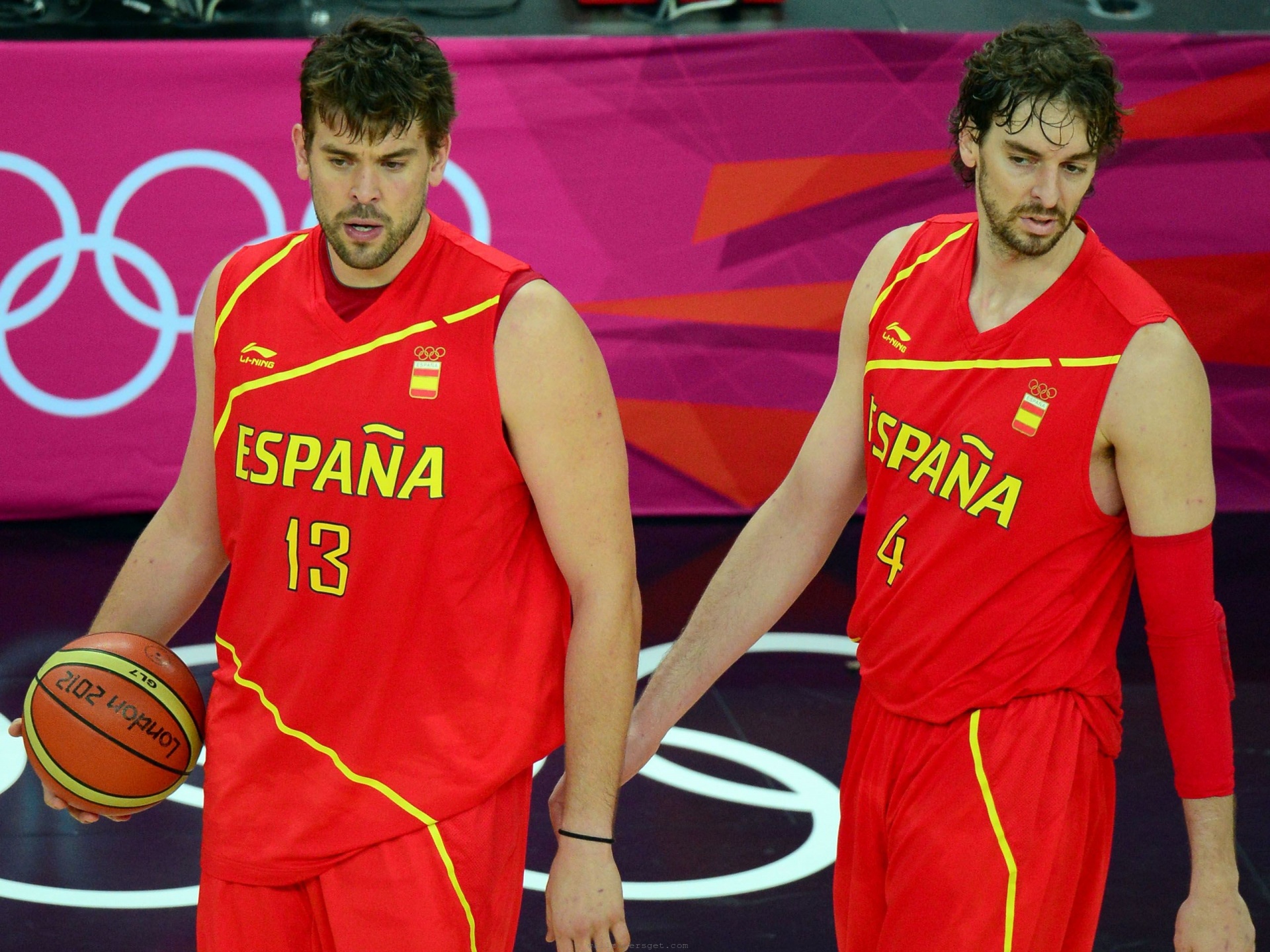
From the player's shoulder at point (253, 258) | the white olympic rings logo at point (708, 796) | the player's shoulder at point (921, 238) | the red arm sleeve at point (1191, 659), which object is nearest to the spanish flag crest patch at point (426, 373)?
the player's shoulder at point (253, 258)

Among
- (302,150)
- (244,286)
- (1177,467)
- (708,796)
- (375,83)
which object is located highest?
(375,83)

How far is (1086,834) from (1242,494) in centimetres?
539

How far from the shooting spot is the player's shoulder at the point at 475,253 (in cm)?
253

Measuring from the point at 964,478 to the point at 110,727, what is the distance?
1502mm

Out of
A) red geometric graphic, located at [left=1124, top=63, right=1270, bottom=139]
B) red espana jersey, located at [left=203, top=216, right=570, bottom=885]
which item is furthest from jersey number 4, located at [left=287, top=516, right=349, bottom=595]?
red geometric graphic, located at [left=1124, top=63, right=1270, bottom=139]

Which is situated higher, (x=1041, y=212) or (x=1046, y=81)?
(x=1046, y=81)

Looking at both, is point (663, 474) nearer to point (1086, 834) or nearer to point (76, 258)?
point (76, 258)

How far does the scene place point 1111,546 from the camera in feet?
8.91

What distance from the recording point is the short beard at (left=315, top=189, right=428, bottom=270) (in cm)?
243

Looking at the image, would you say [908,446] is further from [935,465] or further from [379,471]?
[379,471]

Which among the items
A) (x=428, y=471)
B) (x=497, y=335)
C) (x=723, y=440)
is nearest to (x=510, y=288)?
(x=497, y=335)

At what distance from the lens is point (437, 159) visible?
253 centimetres

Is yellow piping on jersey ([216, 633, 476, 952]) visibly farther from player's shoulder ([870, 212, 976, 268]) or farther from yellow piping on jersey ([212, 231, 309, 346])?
player's shoulder ([870, 212, 976, 268])

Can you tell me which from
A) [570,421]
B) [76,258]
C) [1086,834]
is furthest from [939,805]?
[76,258]
